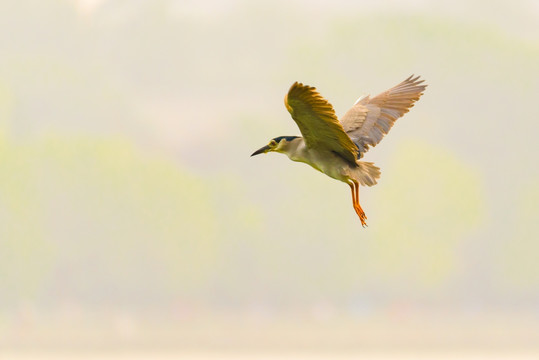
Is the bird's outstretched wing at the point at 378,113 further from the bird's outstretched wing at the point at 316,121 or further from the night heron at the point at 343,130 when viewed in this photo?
the bird's outstretched wing at the point at 316,121

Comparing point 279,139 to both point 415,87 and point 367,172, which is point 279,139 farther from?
point 415,87

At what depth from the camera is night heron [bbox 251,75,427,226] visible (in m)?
8.60

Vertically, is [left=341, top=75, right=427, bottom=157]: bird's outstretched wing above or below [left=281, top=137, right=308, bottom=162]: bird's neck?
above

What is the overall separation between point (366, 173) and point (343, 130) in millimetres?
891

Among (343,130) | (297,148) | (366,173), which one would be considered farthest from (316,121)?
(366,173)

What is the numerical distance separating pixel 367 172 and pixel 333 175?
388 mm

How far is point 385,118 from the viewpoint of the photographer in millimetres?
11117

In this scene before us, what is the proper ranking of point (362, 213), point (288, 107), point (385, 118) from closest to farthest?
point (288, 107)
point (362, 213)
point (385, 118)

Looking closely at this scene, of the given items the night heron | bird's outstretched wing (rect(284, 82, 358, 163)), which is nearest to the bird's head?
the night heron

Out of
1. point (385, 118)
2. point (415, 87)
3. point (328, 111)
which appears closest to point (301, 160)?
point (328, 111)

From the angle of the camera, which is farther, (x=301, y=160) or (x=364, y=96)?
(x=364, y=96)

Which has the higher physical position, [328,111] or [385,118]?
[385,118]

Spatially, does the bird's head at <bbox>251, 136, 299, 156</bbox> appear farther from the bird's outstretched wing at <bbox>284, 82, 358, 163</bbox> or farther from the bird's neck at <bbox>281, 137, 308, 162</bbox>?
the bird's outstretched wing at <bbox>284, 82, 358, 163</bbox>

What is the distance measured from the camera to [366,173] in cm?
966
